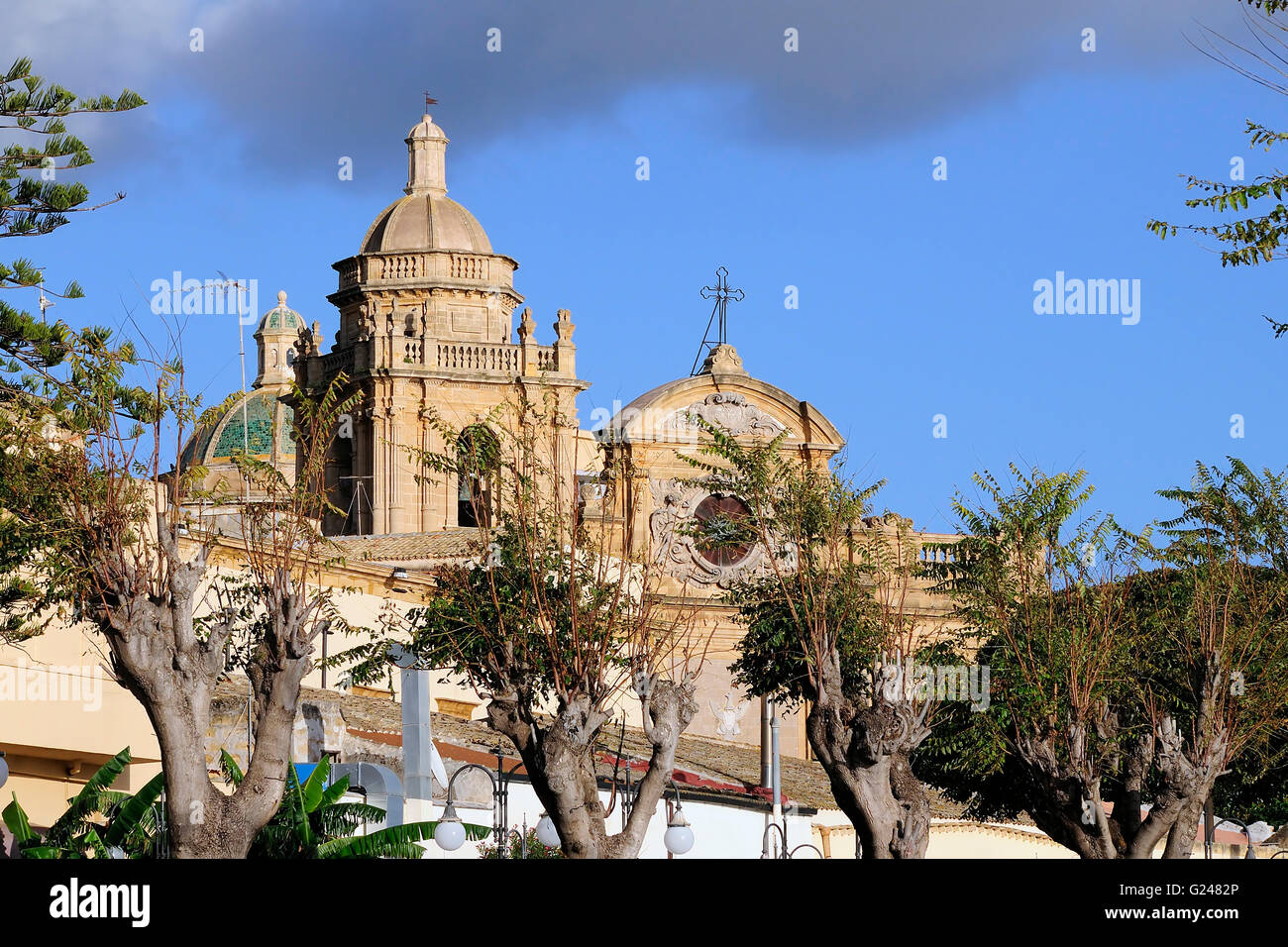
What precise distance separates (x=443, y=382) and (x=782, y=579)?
88.8ft

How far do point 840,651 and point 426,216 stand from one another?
3145 centimetres

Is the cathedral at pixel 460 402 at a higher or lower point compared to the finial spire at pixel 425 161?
lower

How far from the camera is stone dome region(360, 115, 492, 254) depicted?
54.8 meters

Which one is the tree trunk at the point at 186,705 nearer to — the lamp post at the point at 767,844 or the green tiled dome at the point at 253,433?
the lamp post at the point at 767,844

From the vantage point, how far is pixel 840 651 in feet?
84.7

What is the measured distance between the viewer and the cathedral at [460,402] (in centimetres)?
4641

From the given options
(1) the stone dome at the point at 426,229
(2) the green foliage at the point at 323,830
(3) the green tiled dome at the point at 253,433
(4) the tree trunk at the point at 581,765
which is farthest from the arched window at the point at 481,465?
(3) the green tiled dome at the point at 253,433

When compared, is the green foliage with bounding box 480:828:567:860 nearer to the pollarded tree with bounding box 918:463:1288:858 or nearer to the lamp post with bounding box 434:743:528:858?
the lamp post with bounding box 434:743:528:858

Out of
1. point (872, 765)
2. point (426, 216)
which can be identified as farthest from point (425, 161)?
point (872, 765)

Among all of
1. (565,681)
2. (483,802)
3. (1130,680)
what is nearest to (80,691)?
(483,802)

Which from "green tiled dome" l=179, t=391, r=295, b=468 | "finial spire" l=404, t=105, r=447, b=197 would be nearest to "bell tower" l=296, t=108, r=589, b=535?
"finial spire" l=404, t=105, r=447, b=197

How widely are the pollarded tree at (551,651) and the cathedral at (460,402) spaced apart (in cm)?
1733

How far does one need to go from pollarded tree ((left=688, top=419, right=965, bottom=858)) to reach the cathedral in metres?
14.9

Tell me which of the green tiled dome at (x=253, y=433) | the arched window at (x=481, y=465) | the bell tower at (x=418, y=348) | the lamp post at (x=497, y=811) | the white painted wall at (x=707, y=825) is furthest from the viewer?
the green tiled dome at (x=253, y=433)
